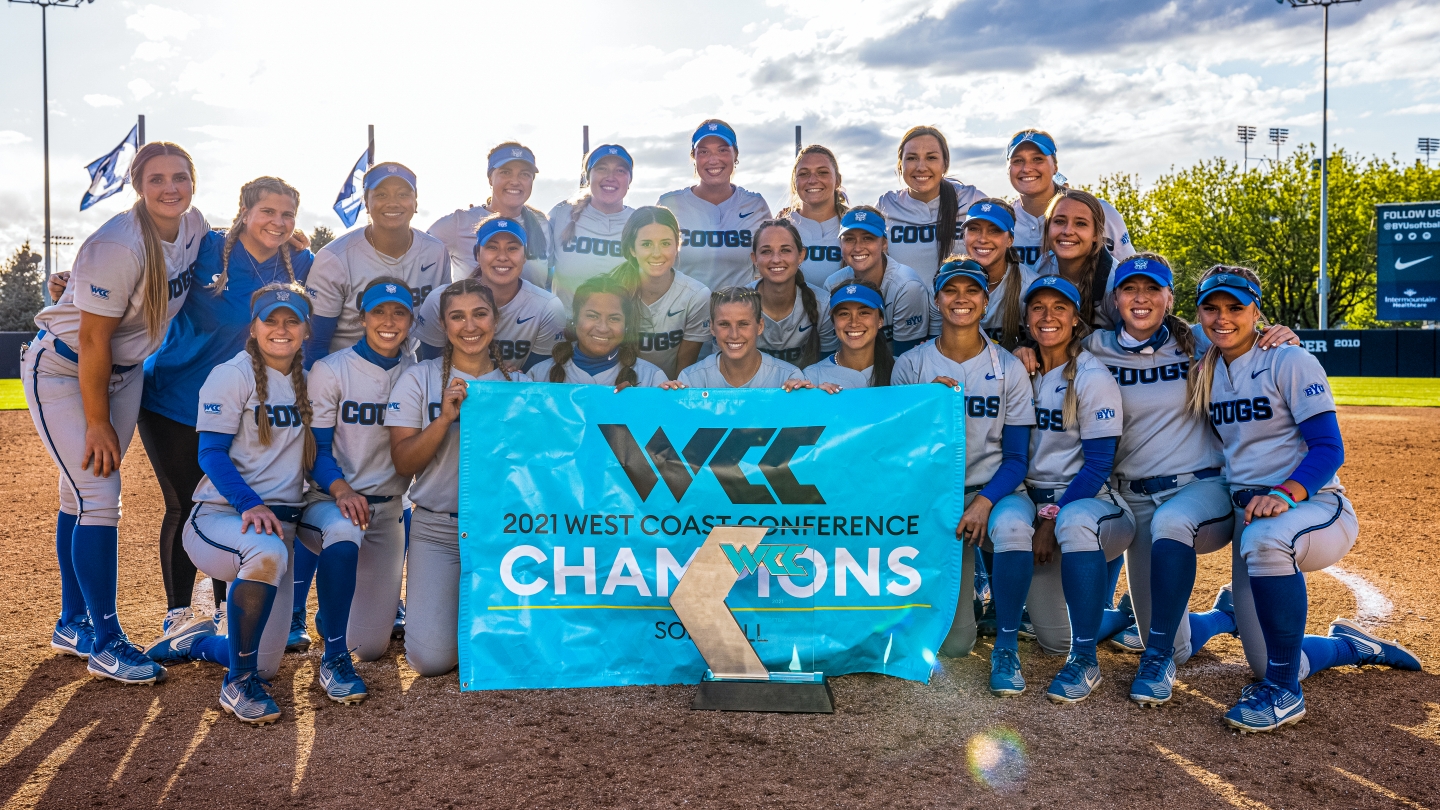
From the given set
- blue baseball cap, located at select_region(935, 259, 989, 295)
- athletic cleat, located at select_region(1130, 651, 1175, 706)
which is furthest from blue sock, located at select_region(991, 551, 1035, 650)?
blue baseball cap, located at select_region(935, 259, 989, 295)

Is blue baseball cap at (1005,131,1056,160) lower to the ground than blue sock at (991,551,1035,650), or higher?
Result: higher

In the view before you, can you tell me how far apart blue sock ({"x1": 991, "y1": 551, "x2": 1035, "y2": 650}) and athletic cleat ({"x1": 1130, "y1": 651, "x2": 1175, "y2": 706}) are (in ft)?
1.61

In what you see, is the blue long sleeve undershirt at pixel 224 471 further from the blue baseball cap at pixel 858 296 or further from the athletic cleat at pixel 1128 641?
the athletic cleat at pixel 1128 641

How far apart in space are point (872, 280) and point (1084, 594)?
194 cm

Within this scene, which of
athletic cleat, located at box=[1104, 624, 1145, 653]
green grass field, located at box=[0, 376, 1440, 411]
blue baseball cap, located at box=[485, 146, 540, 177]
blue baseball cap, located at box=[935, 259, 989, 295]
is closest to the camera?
blue baseball cap, located at box=[935, 259, 989, 295]

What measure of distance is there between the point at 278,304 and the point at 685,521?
1947mm

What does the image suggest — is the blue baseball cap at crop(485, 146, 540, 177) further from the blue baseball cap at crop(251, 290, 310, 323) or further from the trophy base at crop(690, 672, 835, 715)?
the trophy base at crop(690, 672, 835, 715)

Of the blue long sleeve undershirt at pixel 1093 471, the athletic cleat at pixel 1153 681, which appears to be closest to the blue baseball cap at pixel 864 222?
the blue long sleeve undershirt at pixel 1093 471

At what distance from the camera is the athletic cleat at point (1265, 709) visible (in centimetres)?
359

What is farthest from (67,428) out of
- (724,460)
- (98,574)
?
(724,460)

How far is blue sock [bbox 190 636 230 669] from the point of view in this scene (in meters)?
4.30

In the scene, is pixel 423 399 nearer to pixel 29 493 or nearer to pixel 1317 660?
pixel 1317 660

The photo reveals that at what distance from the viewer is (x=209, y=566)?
3900 mm

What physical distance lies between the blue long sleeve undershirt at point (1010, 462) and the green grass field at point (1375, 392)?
16.3 metres
